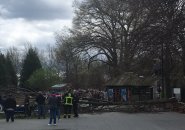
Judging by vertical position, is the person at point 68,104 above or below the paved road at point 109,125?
above

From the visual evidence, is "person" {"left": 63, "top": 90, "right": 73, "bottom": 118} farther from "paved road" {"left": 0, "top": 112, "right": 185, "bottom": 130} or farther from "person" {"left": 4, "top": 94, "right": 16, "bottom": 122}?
"person" {"left": 4, "top": 94, "right": 16, "bottom": 122}

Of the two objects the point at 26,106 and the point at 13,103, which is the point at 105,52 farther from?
the point at 13,103

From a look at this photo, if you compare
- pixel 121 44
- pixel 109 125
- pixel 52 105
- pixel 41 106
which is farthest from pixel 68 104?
pixel 121 44

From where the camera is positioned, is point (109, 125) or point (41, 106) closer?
point (109, 125)

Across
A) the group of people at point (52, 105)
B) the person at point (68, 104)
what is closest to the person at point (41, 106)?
the group of people at point (52, 105)

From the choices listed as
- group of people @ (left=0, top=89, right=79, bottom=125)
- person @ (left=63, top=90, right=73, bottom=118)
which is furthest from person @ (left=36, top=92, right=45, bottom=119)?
person @ (left=63, top=90, right=73, bottom=118)

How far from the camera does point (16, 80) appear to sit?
3634 inches

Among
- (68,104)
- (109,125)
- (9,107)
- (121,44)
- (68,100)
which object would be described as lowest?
(109,125)

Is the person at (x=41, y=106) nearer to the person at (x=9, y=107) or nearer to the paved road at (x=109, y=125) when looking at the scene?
the person at (x=9, y=107)

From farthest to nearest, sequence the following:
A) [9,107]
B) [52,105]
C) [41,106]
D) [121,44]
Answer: [121,44] < [41,106] < [9,107] < [52,105]

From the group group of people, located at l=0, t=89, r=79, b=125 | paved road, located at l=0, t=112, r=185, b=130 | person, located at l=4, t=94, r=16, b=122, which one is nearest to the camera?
paved road, located at l=0, t=112, r=185, b=130

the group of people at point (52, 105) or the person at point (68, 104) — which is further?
the person at point (68, 104)

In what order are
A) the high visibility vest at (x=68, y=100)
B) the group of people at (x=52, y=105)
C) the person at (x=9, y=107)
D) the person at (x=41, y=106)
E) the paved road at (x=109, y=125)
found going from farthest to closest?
the person at (x=41, y=106) < the high visibility vest at (x=68, y=100) < the person at (x=9, y=107) < the group of people at (x=52, y=105) < the paved road at (x=109, y=125)

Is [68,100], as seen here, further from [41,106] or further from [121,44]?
[121,44]
